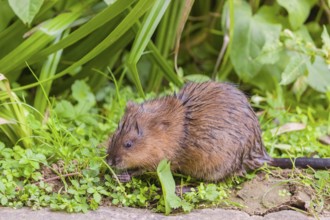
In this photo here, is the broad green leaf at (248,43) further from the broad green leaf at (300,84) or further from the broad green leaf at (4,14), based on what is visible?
the broad green leaf at (4,14)

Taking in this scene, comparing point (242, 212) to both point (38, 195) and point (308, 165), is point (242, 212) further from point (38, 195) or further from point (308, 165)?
point (38, 195)

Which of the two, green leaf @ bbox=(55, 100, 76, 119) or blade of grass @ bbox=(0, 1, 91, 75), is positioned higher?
blade of grass @ bbox=(0, 1, 91, 75)

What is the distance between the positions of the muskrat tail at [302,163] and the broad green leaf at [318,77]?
3.70ft

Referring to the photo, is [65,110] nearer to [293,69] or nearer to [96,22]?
[96,22]

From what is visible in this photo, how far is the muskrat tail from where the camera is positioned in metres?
4.08

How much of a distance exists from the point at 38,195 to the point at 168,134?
82 centimetres

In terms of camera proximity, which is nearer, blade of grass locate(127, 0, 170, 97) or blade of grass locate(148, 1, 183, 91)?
blade of grass locate(127, 0, 170, 97)

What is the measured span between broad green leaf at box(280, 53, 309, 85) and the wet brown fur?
1.86 ft

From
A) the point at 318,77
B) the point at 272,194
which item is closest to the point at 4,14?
the point at 272,194

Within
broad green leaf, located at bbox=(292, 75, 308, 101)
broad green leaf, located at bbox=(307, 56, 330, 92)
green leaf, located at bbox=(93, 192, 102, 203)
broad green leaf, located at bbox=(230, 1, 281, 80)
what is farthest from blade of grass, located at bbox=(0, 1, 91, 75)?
broad green leaf, located at bbox=(307, 56, 330, 92)

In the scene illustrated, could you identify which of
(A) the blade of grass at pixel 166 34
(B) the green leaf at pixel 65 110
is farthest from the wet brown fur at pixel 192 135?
(A) the blade of grass at pixel 166 34

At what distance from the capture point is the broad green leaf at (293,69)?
4.50 meters

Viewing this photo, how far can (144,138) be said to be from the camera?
379 cm

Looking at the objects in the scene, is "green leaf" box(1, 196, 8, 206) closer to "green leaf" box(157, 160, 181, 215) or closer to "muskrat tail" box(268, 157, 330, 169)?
"green leaf" box(157, 160, 181, 215)
